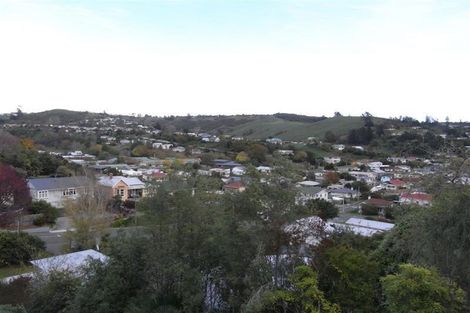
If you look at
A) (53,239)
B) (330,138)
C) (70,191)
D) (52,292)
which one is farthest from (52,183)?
(330,138)

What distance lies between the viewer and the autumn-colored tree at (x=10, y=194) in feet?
75.1

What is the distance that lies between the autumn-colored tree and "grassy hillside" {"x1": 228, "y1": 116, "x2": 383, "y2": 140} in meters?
63.6

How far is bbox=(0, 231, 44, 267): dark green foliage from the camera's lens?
17797mm

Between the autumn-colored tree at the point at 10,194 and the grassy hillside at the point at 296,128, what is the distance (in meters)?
63.6

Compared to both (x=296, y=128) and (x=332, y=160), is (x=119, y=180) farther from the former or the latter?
(x=296, y=128)

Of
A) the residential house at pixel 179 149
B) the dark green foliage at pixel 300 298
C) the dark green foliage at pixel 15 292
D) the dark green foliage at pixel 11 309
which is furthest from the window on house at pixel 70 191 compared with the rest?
the residential house at pixel 179 149

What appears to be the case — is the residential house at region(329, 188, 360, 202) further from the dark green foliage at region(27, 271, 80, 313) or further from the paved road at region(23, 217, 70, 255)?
the dark green foliage at region(27, 271, 80, 313)

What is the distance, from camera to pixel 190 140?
235ft

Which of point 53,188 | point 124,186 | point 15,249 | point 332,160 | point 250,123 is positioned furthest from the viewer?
point 250,123

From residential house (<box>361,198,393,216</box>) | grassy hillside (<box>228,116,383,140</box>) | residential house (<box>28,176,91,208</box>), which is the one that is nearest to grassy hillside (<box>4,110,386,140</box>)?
grassy hillside (<box>228,116,383,140</box>)

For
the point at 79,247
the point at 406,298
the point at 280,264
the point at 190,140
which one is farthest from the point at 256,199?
the point at 190,140

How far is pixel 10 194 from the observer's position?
916 inches

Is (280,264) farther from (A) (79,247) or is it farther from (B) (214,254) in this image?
(A) (79,247)

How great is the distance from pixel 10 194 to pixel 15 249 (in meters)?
6.28
